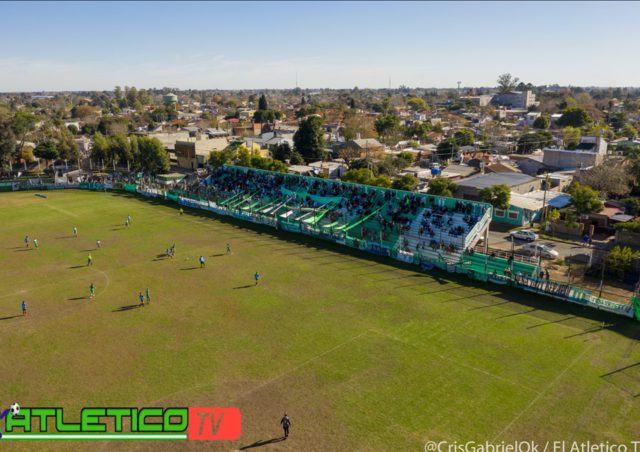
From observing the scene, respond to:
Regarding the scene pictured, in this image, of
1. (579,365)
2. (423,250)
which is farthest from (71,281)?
(579,365)

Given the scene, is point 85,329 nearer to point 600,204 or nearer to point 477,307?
point 477,307

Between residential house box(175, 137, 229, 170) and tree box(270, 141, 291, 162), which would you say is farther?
tree box(270, 141, 291, 162)

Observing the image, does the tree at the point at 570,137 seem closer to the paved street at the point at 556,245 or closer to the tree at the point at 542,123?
the tree at the point at 542,123

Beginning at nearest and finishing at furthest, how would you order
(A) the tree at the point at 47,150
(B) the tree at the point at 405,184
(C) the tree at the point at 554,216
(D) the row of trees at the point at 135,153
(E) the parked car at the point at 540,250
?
(E) the parked car at the point at 540,250 < (C) the tree at the point at 554,216 < (B) the tree at the point at 405,184 < (D) the row of trees at the point at 135,153 < (A) the tree at the point at 47,150

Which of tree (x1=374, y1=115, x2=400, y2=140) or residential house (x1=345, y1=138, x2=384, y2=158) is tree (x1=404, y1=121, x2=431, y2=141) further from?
residential house (x1=345, y1=138, x2=384, y2=158)

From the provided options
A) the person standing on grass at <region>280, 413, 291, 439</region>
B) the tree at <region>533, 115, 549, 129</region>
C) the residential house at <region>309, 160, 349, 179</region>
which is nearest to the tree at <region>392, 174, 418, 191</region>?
the residential house at <region>309, 160, 349, 179</region>

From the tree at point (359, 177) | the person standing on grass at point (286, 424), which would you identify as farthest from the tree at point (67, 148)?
the person standing on grass at point (286, 424)
